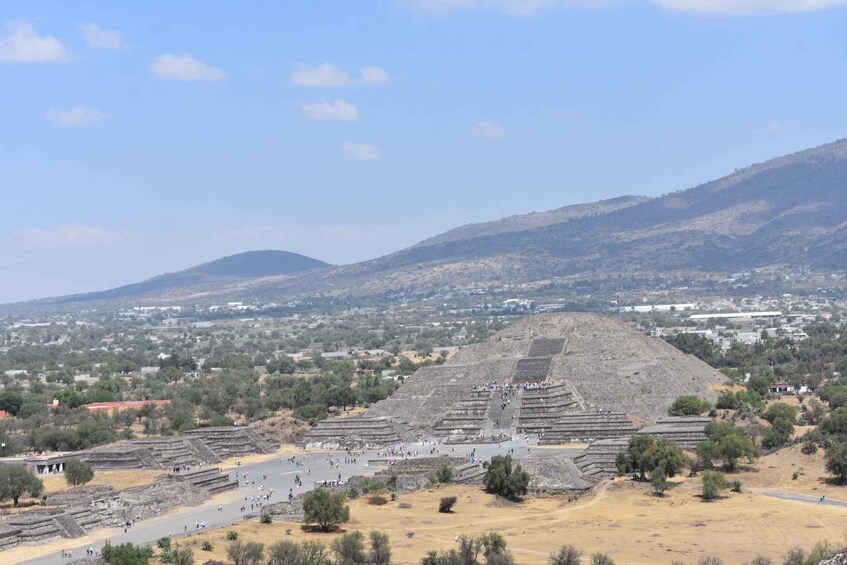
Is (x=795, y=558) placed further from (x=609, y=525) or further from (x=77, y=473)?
(x=77, y=473)

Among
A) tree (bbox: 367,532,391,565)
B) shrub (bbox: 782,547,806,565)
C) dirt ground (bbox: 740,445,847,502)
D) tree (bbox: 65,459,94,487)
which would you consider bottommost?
dirt ground (bbox: 740,445,847,502)

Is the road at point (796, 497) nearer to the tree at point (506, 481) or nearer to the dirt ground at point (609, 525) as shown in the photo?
the dirt ground at point (609, 525)

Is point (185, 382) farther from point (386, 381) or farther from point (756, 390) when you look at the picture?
point (756, 390)

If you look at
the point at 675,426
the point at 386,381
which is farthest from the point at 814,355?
the point at 675,426

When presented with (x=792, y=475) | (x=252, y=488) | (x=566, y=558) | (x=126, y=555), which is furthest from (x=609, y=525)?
(x=252, y=488)

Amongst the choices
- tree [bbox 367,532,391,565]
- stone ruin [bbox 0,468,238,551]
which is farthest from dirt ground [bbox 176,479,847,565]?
stone ruin [bbox 0,468,238,551]

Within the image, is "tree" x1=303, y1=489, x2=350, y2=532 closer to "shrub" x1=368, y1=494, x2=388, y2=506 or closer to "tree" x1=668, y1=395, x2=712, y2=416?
"shrub" x1=368, y1=494, x2=388, y2=506

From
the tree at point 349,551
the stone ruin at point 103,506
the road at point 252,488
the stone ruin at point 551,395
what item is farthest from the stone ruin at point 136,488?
the tree at point 349,551
